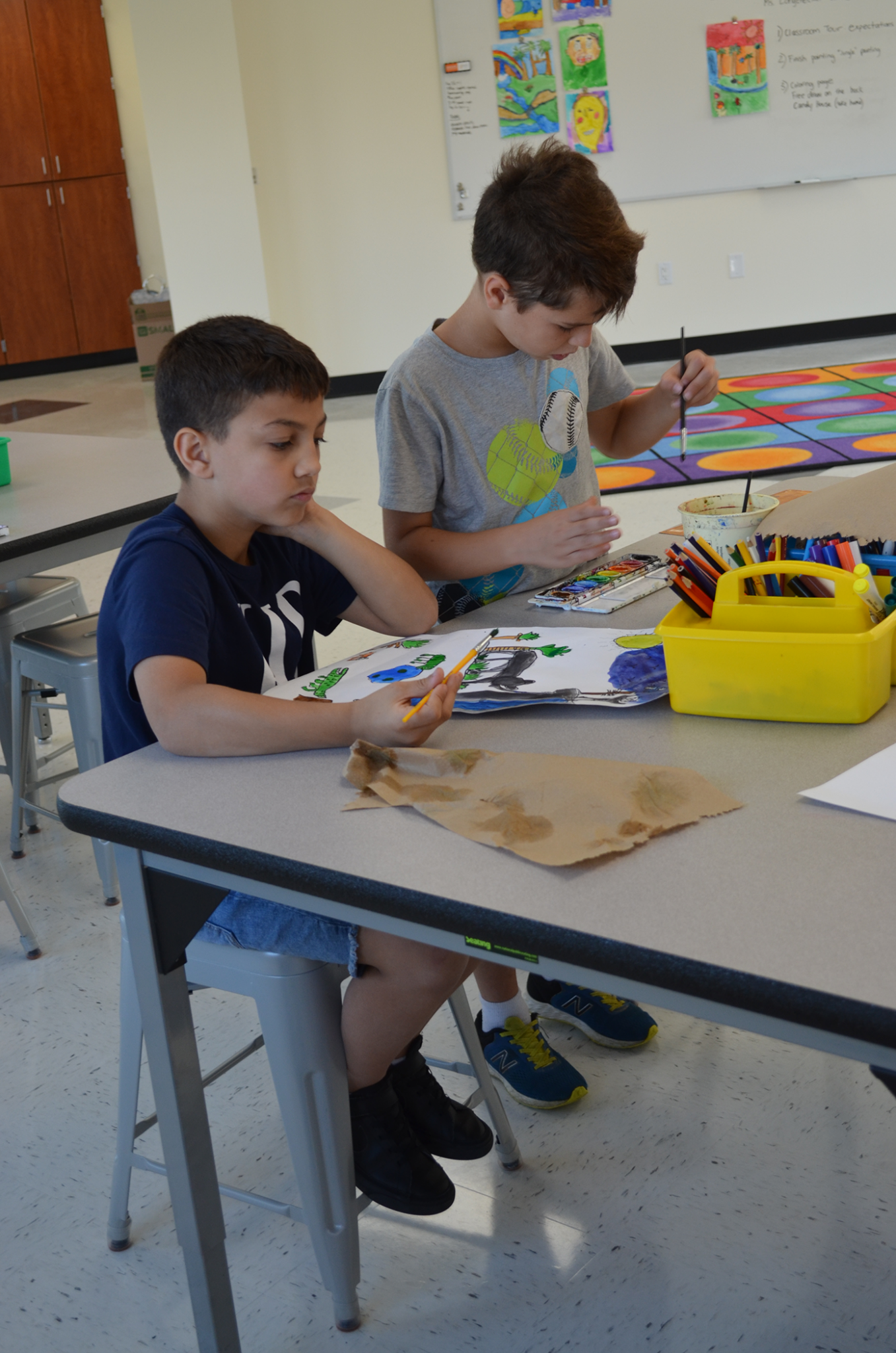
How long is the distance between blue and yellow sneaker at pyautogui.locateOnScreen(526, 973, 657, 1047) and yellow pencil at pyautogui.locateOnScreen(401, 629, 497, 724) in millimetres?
531

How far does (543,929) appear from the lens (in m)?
0.68

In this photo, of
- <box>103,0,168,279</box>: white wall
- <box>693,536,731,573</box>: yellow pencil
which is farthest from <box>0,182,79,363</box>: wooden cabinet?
<box>693,536,731,573</box>: yellow pencil

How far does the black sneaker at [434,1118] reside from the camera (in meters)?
1.17

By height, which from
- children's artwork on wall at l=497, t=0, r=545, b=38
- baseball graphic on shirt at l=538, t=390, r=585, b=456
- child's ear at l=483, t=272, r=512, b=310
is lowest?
baseball graphic on shirt at l=538, t=390, r=585, b=456

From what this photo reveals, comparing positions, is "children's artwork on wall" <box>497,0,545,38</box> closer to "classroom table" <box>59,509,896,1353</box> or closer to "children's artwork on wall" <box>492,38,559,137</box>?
"children's artwork on wall" <box>492,38,559,137</box>

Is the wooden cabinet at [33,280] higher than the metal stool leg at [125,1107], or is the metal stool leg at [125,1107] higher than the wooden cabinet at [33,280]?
the wooden cabinet at [33,280]

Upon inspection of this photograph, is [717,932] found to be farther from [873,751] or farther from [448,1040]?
[448,1040]

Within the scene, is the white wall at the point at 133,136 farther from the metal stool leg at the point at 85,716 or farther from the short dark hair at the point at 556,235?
the short dark hair at the point at 556,235

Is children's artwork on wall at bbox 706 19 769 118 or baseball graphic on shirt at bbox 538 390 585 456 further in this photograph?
children's artwork on wall at bbox 706 19 769 118

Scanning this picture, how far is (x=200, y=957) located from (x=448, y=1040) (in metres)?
0.60

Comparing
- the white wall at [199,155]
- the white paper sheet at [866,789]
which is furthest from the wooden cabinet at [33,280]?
the white paper sheet at [866,789]

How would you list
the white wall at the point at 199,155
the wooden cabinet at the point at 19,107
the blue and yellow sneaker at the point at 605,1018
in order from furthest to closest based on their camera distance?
the wooden cabinet at the point at 19,107, the white wall at the point at 199,155, the blue and yellow sneaker at the point at 605,1018

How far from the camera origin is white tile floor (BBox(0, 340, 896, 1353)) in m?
1.12

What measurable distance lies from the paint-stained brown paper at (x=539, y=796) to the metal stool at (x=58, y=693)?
97cm
